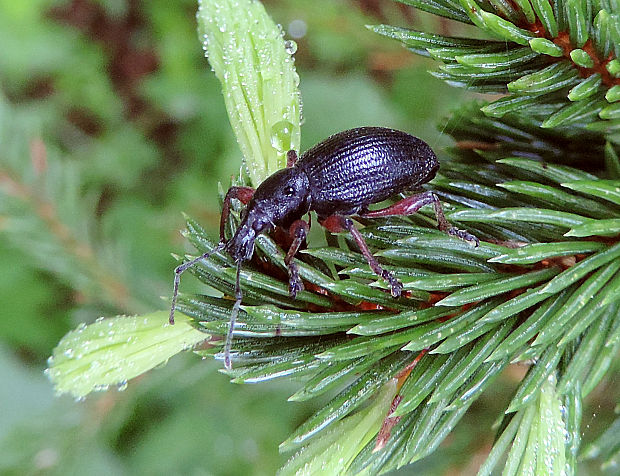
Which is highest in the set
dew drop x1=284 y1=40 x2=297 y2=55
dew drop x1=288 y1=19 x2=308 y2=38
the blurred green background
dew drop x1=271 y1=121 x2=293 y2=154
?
dew drop x1=284 y1=40 x2=297 y2=55

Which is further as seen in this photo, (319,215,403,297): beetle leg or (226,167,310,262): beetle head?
(226,167,310,262): beetle head

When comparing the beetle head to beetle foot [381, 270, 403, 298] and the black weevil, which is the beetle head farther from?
beetle foot [381, 270, 403, 298]

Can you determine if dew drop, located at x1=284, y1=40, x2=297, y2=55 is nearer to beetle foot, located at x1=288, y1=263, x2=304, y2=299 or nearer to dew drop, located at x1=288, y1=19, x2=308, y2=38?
beetle foot, located at x1=288, y1=263, x2=304, y2=299

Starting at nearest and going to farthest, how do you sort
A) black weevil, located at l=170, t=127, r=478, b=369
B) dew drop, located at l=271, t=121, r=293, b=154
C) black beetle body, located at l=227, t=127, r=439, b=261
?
dew drop, located at l=271, t=121, r=293, b=154
black weevil, located at l=170, t=127, r=478, b=369
black beetle body, located at l=227, t=127, r=439, b=261

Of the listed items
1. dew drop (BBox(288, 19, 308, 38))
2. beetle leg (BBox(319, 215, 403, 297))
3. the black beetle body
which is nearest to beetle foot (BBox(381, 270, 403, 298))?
beetle leg (BBox(319, 215, 403, 297))

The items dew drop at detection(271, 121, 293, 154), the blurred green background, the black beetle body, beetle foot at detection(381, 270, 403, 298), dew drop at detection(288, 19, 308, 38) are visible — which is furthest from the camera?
dew drop at detection(288, 19, 308, 38)

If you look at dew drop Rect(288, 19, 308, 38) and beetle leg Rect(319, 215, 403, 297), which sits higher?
dew drop Rect(288, 19, 308, 38)

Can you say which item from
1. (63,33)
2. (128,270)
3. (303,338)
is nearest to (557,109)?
(303,338)
